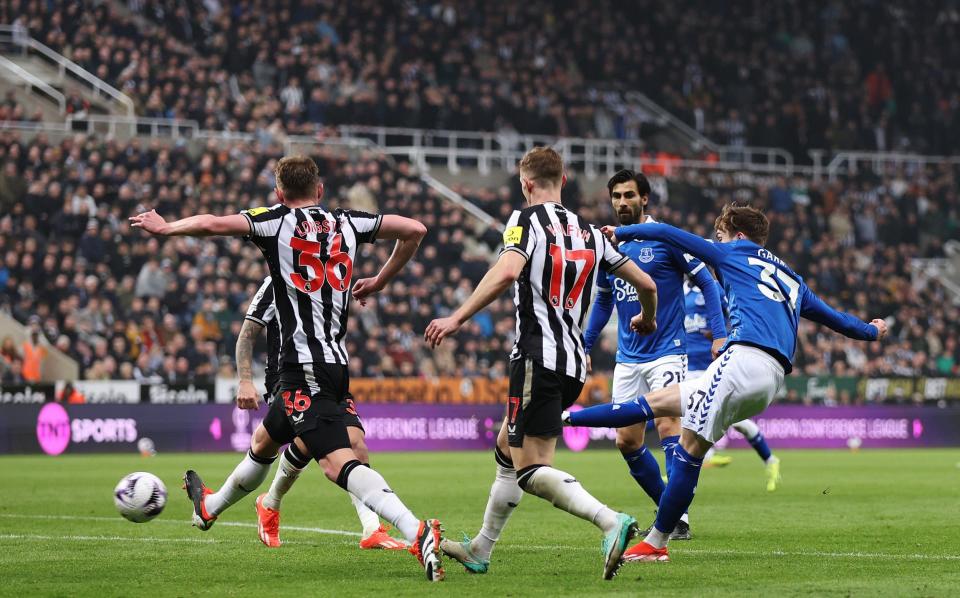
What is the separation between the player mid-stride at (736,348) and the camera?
26.5 feet

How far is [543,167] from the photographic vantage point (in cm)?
750

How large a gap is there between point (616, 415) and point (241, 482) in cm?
245

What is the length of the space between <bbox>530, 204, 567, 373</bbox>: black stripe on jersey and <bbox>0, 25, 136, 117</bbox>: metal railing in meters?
24.1

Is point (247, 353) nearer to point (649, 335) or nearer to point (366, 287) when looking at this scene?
point (366, 287)

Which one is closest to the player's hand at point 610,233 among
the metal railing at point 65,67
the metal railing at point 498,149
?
the metal railing at point 65,67

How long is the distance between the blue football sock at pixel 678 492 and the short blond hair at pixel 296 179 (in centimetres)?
266

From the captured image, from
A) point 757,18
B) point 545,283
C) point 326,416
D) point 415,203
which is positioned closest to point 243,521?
point 326,416

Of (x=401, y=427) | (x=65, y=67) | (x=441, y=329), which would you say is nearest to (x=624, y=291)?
(x=441, y=329)

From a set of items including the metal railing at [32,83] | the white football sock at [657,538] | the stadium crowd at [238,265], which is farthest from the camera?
the metal railing at [32,83]

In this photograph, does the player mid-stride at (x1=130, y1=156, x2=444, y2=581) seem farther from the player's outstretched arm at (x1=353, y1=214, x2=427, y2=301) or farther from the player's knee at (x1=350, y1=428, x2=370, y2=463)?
the player's knee at (x1=350, y1=428, x2=370, y2=463)

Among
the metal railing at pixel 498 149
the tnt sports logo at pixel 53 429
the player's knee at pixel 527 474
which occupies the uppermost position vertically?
the metal railing at pixel 498 149

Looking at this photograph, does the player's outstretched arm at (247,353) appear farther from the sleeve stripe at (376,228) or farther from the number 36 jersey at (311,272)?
the sleeve stripe at (376,228)

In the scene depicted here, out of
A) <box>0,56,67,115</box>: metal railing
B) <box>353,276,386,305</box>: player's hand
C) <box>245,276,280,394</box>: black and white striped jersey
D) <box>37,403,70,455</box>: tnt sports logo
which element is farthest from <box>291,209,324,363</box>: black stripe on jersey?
<box>0,56,67,115</box>: metal railing

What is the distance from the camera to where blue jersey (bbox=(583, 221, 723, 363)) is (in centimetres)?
1005
